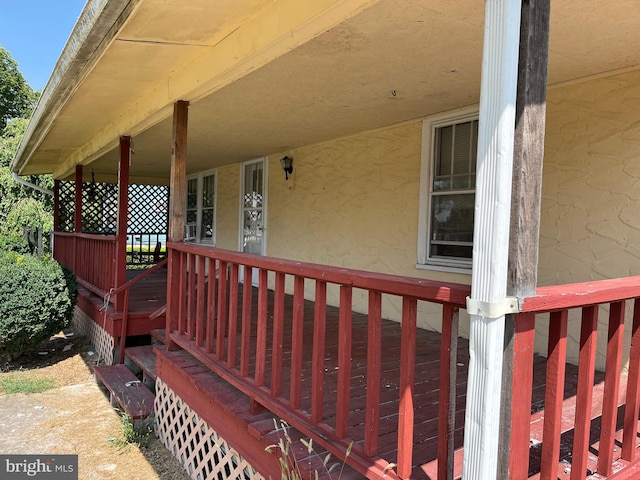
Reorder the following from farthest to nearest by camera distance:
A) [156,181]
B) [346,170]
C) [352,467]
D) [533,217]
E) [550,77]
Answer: [156,181] < [346,170] < [550,77] < [352,467] < [533,217]

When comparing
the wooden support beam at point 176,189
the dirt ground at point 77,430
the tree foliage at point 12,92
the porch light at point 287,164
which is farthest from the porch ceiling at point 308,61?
the tree foliage at point 12,92

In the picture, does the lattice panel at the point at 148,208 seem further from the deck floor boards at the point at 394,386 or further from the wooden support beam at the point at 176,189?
the wooden support beam at the point at 176,189

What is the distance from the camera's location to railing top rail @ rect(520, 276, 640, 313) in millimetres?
1402

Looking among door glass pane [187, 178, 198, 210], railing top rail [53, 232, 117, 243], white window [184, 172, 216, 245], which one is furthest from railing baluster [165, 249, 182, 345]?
door glass pane [187, 178, 198, 210]

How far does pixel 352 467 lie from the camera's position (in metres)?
1.93

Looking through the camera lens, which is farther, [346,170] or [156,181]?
[156,181]

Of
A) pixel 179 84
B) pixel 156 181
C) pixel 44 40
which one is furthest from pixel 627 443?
pixel 44 40

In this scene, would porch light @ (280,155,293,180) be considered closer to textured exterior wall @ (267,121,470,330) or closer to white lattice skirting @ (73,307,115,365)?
textured exterior wall @ (267,121,470,330)

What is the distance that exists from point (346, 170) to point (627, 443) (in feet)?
13.5

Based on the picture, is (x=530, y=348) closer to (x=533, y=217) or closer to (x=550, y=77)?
(x=533, y=217)

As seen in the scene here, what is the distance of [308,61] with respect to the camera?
9.97ft

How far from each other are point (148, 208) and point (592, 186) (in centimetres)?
1126

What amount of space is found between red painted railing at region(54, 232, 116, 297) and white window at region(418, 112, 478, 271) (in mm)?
3651

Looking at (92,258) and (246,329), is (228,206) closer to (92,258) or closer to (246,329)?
(92,258)
